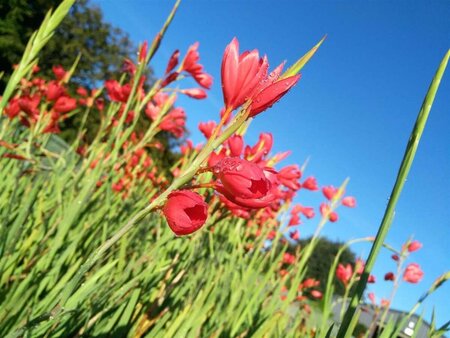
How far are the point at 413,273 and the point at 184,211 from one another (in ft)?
12.1

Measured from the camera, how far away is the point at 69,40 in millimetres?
30781

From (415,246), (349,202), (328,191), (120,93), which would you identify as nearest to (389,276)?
(415,246)

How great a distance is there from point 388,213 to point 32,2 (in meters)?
29.9

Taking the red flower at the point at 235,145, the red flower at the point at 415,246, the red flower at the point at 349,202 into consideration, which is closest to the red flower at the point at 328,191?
the red flower at the point at 349,202

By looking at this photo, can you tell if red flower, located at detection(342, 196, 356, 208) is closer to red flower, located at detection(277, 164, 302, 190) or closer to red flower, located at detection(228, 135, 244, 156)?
red flower, located at detection(277, 164, 302, 190)

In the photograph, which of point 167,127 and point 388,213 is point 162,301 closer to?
point 388,213

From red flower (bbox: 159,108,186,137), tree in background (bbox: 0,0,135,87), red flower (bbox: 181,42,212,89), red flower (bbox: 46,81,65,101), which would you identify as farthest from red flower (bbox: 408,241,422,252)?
tree in background (bbox: 0,0,135,87)

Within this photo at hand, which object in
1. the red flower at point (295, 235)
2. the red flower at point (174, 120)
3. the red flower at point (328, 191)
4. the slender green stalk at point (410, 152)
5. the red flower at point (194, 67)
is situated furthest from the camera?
the red flower at point (295, 235)

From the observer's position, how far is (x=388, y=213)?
1.44 ft

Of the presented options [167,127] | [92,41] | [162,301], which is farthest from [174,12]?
[92,41]

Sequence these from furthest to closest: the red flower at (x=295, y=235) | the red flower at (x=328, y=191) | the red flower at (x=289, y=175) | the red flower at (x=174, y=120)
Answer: the red flower at (x=295, y=235), the red flower at (x=328, y=191), the red flower at (x=174, y=120), the red flower at (x=289, y=175)

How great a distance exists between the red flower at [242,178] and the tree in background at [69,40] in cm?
2540

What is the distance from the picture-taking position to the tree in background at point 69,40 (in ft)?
75.4

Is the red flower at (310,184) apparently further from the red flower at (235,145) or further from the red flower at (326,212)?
the red flower at (235,145)
